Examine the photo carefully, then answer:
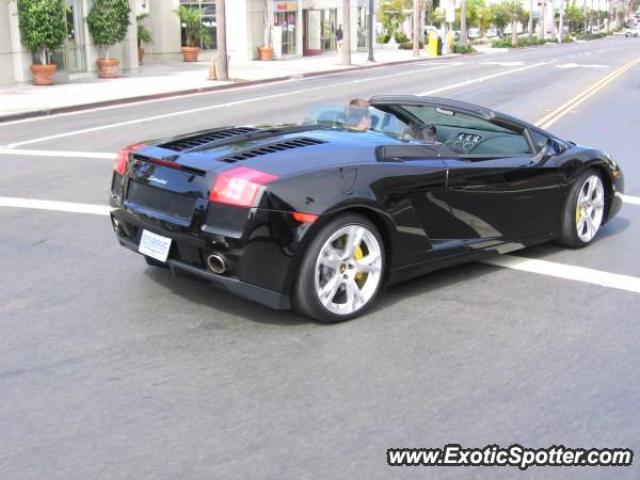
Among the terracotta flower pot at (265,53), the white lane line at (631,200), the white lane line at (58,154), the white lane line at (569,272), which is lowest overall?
the white lane line at (569,272)

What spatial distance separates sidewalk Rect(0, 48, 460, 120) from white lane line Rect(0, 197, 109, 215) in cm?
961

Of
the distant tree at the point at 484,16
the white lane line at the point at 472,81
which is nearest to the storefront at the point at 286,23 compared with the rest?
the white lane line at the point at 472,81

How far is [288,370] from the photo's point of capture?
436 centimetres

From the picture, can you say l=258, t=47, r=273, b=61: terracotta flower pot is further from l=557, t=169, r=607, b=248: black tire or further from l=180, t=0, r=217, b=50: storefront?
l=557, t=169, r=607, b=248: black tire

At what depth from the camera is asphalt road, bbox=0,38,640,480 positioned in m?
3.51

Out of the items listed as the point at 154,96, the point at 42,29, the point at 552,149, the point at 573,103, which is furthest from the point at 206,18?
the point at 552,149

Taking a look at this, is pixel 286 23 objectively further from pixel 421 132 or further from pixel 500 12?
pixel 500 12

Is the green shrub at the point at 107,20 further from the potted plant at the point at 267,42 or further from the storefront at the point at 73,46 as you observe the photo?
the potted plant at the point at 267,42

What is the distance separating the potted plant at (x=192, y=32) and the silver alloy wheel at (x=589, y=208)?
3372 cm

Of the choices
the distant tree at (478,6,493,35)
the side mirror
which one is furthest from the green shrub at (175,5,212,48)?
the distant tree at (478,6,493,35)

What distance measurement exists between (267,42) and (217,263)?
40.6 meters

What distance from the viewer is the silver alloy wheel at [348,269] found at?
16.3ft

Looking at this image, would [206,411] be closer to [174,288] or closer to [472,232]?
[174,288]

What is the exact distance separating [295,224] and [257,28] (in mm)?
40606
